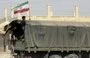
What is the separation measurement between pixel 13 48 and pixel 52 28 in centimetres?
257

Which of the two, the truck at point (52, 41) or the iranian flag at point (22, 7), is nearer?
the truck at point (52, 41)

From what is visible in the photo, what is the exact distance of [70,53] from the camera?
21094 mm

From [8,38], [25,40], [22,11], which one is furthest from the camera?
[22,11]

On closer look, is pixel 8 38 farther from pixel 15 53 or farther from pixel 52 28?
pixel 52 28

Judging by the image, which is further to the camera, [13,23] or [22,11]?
[22,11]

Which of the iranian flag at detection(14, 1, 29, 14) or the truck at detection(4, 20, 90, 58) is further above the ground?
the iranian flag at detection(14, 1, 29, 14)

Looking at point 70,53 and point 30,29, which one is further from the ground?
point 30,29

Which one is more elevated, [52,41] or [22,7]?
[22,7]

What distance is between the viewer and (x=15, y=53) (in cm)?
2106

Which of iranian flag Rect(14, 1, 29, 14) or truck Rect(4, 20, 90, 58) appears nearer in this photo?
truck Rect(4, 20, 90, 58)

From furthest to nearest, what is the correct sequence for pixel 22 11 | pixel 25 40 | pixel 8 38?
pixel 22 11
pixel 8 38
pixel 25 40

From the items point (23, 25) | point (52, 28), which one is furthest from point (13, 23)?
point (52, 28)

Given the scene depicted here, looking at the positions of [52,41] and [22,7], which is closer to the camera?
[52,41]

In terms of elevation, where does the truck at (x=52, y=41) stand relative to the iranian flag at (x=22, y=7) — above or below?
below
